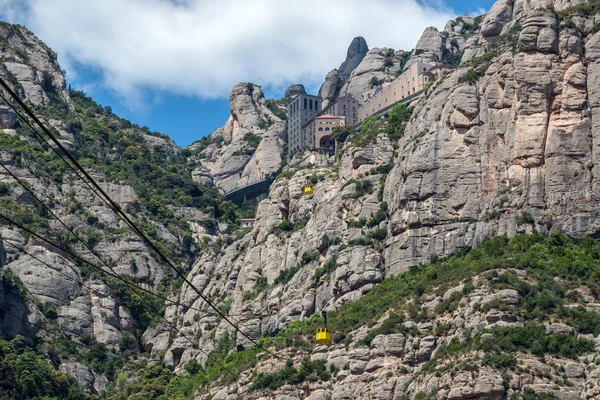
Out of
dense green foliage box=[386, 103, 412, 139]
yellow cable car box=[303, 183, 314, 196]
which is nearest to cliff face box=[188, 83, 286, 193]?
yellow cable car box=[303, 183, 314, 196]

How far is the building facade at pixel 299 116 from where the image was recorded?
6447 inches

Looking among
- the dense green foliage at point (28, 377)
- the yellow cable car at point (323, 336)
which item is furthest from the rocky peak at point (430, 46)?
the yellow cable car at point (323, 336)

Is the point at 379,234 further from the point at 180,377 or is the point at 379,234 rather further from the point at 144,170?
the point at 144,170

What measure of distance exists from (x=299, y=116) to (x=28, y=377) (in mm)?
83621

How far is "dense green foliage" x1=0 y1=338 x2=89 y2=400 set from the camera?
90438 millimetres

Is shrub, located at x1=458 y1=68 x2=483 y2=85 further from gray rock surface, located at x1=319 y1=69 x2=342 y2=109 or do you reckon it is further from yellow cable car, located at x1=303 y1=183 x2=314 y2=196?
gray rock surface, located at x1=319 y1=69 x2=342 y2=109

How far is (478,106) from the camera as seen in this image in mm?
89062

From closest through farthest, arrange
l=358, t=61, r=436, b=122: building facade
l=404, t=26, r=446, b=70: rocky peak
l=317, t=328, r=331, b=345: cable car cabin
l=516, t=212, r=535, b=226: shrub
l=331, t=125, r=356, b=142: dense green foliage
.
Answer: l=317, t=328, r=331, b=345: cable car cabin
l=516, t=212, r=535, b=226: shrub
l=358, t=61, r=436, b=122: building facade
l=331, t=125, r=356, b=142: dense green foliage
l=404, t=26, r=446, b=70: rocky peak

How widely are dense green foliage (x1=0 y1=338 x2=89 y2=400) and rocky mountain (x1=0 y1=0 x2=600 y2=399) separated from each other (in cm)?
77

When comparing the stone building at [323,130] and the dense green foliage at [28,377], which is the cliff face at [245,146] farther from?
the dense green foliage at [28,377]

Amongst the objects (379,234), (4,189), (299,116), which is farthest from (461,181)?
(299,116)

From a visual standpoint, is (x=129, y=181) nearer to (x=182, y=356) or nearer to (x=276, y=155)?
(x=276, y=155)

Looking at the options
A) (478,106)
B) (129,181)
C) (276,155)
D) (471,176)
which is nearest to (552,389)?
(471,176)

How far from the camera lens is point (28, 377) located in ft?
301
